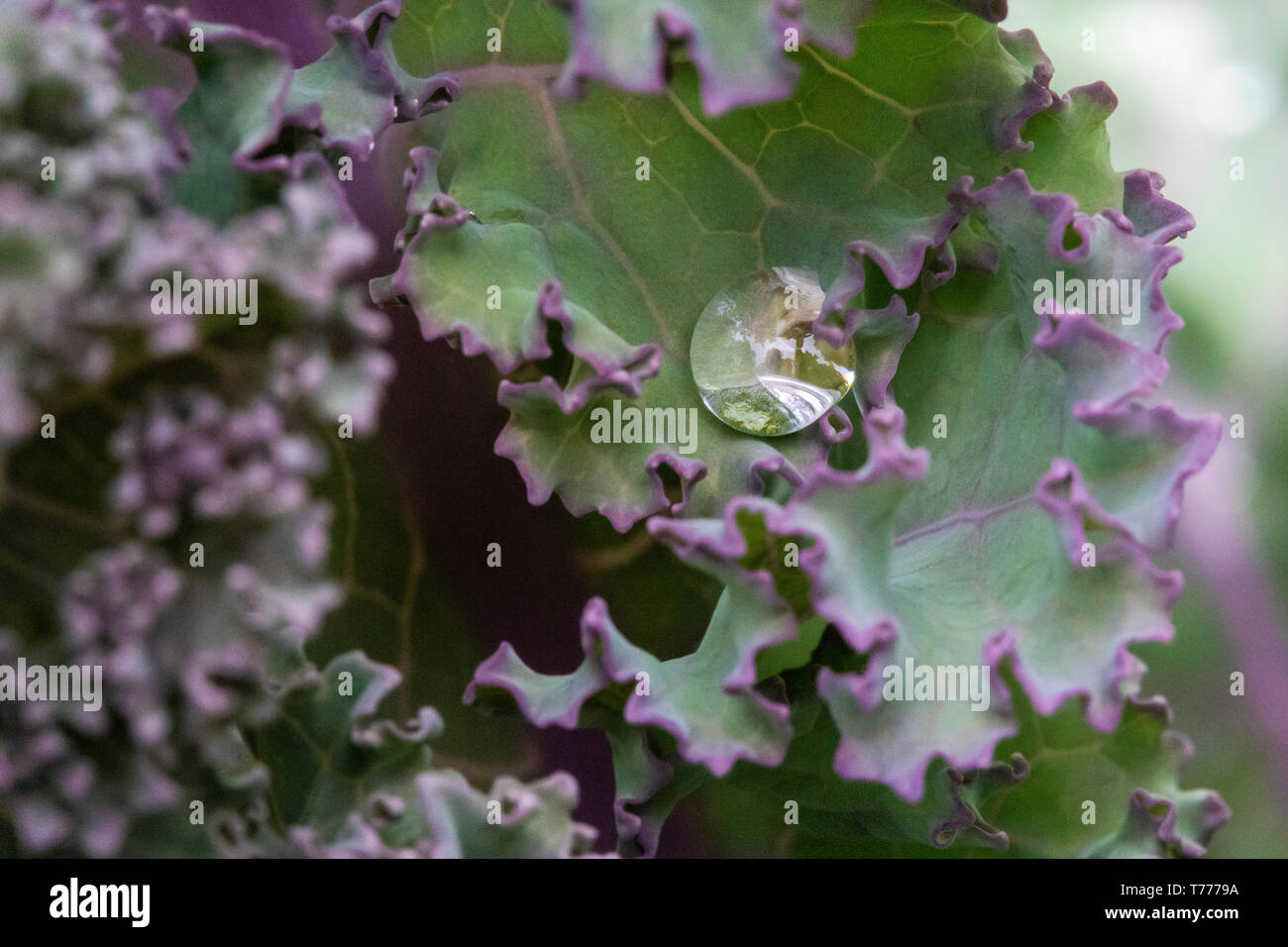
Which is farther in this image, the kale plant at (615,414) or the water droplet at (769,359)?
the water droplet at (769,359)

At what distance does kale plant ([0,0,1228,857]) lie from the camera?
39.2 inches

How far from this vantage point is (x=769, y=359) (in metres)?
1.37

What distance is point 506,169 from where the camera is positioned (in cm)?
142

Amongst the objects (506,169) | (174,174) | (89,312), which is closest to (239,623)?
(89,312)

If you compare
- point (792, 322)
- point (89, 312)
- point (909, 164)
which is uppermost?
point (909, 164)

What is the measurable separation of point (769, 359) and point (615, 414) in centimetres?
19

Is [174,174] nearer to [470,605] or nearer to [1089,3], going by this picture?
[470,605]

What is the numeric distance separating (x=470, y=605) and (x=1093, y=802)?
769 millimetres

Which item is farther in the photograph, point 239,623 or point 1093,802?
point 1093,802

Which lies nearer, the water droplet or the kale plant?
the kale plant

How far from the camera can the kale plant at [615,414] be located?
995 mm

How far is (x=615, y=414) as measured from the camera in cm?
132

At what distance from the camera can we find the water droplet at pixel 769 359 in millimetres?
1359

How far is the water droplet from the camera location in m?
1.36
